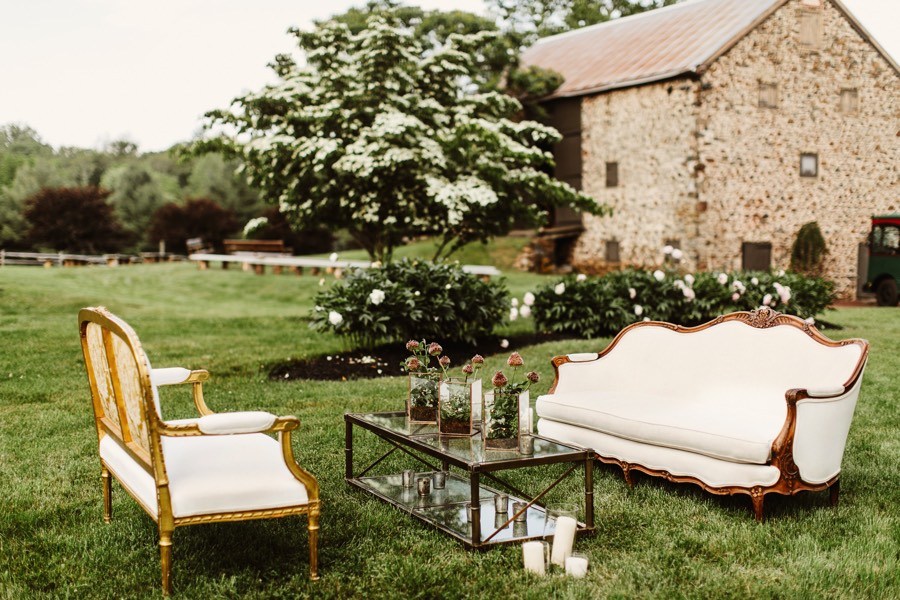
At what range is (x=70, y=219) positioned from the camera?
113 ft

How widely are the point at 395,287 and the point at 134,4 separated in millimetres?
12290

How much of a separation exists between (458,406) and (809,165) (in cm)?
2061

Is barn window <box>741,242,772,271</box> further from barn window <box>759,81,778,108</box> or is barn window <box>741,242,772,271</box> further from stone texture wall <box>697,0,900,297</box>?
barn window <box>759,81,778,108</box>

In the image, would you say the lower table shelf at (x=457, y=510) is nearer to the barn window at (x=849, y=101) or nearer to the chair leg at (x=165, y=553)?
the chair leg at (x=165, y=553)

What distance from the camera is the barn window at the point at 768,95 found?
859 inches

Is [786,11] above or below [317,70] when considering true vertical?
above

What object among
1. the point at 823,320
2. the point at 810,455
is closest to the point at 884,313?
the point at 823,320

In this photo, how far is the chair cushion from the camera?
15.4 ft

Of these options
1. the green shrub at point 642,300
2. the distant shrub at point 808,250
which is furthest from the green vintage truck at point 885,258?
the green shrub at point 642,300

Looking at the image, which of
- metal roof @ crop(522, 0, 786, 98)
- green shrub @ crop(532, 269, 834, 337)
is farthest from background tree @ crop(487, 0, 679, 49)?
green shrub @ crop(532, 269, 834, 337)

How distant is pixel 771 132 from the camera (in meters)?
22.0

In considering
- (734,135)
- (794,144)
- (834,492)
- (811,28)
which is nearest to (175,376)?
(834,492)

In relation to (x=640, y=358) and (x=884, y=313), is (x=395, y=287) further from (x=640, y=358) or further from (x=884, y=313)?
(x=884, y=313)

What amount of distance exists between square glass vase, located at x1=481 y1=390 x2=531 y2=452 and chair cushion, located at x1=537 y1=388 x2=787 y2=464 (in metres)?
1.06
